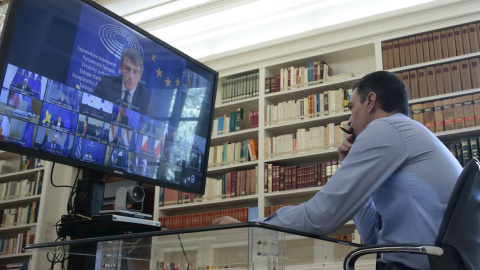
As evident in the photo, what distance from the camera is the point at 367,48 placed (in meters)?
4.79

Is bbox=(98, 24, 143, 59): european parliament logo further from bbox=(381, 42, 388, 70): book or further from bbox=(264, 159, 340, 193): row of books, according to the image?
bbox=(381, 42, 388, 70): book

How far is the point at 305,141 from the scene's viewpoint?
468 centimetres

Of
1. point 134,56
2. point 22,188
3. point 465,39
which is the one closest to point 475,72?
point 465,39

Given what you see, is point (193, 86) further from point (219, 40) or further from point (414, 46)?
point (219, 40)

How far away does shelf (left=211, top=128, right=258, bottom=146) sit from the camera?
5.02 metres

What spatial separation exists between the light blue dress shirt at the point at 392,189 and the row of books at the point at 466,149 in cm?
252

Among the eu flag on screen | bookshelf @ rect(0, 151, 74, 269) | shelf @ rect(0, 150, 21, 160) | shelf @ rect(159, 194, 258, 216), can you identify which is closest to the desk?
the eu flag on screen

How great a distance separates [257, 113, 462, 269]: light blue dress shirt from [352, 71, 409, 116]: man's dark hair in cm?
21

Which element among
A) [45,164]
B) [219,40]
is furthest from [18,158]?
[219,40]

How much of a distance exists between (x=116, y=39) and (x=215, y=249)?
1.14 metres

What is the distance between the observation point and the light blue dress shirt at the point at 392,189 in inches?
55.7

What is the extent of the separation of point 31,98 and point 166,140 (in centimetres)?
62

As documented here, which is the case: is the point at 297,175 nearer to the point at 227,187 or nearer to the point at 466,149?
the point at 227,187

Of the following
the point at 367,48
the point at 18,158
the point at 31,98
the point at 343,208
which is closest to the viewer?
the point at 343,208
